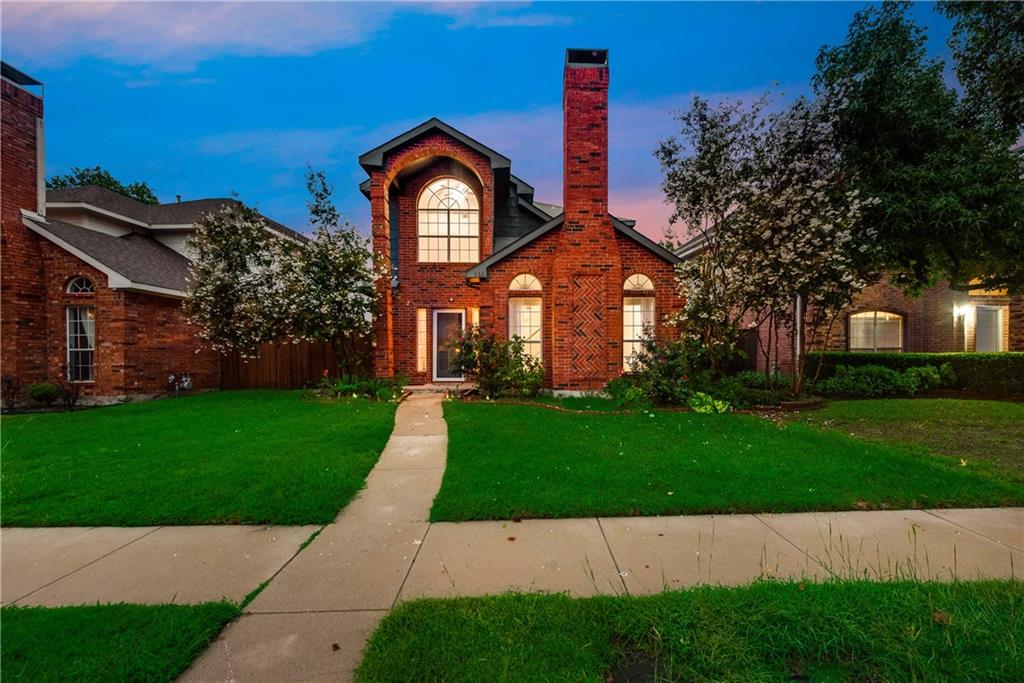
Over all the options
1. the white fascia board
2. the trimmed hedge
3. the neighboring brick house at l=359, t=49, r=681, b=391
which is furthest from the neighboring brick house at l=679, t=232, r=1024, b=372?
the white fascia board

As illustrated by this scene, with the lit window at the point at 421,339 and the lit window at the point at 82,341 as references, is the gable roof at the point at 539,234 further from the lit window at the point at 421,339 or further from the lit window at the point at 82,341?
the lit window at the point at 82,341

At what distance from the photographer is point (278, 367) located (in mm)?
13133

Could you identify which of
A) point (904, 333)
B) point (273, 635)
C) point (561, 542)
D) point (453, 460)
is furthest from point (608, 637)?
point (904, 333)

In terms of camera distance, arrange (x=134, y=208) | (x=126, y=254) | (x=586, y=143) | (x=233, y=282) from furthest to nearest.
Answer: (x=134, y=208) < (x=126, y=254) < (x=233, y=282) < (x=586, y=143)

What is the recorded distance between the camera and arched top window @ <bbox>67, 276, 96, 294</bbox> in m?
10.8

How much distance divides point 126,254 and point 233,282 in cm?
390

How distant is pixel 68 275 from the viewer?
10734 millimetres

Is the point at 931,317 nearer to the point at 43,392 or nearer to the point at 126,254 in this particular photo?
the point at 126,254

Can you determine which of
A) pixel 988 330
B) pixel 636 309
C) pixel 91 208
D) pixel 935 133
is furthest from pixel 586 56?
pixel 91 208

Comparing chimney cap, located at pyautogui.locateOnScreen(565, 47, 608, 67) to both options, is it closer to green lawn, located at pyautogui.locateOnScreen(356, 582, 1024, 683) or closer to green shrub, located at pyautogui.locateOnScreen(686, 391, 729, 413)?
green shrub, located at pyautogui.locateOnScreen(686, 391, 729, 413)

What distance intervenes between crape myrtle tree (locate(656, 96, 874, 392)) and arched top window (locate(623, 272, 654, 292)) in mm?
1400

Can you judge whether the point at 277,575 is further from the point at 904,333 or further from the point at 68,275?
the point at 904,333

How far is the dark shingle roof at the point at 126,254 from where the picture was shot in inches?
422

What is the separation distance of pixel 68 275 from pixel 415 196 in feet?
30.1
